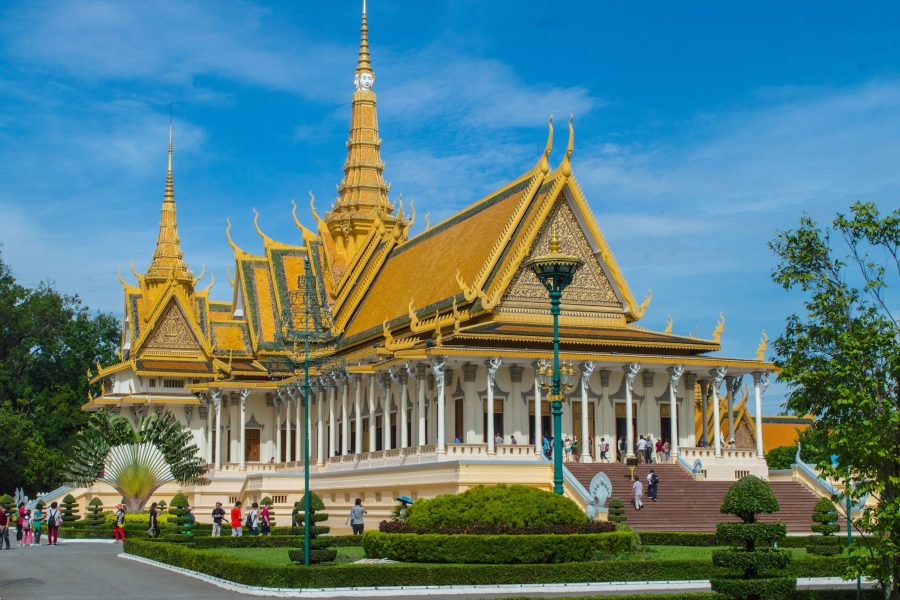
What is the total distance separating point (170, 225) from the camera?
70.2 m

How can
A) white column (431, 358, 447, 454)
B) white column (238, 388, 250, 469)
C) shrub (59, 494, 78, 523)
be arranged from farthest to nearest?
white column (238, 388, 250, 469) < shrub (59, 494, 78, 523) < white column (431, 358, 447, 454)

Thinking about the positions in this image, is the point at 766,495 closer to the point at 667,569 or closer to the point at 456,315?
the point at 667,569

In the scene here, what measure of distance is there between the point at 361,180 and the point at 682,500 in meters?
30.7

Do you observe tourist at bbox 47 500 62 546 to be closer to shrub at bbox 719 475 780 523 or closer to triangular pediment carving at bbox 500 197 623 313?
triangular pediment carving at bbox 500 197 623 313

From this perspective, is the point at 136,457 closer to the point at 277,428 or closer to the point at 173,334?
the point at 277,428

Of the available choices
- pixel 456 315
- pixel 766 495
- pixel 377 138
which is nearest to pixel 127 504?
pixel 456 315

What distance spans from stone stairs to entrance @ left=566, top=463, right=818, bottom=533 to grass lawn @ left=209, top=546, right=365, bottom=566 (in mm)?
7600

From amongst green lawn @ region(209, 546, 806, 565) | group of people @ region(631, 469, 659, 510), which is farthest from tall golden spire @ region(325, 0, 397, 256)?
green lawn @ region(209, 546, 806, 565)

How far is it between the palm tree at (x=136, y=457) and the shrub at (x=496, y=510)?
2439 cm

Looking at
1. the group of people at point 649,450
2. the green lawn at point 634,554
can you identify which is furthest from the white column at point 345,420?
the green lawn at point 634,554

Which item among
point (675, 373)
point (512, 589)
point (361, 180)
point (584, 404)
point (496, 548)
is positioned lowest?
point (512, 589)

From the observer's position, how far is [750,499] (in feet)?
58.3

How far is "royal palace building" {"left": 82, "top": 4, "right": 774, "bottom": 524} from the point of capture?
37.4 m

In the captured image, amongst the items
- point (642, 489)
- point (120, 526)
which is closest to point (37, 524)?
point (120, 526)
